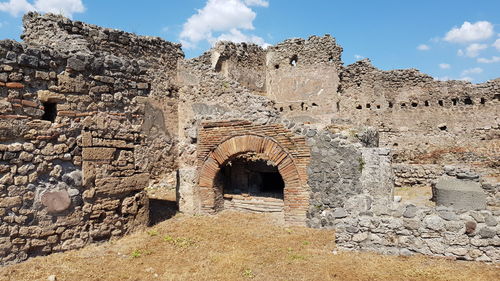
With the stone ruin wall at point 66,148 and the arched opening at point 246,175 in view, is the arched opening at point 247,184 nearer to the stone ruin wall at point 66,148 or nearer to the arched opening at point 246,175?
the arched opening at point 246,175

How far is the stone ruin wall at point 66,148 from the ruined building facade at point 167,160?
19mm

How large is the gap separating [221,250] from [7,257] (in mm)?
3355

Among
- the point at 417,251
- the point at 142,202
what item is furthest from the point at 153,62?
the point at 417,251

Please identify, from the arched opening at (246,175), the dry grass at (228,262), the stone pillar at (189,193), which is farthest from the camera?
the arched opening at (246,175)

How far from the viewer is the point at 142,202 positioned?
7562 millimetres

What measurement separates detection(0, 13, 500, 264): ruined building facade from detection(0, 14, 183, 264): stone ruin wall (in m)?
0.02

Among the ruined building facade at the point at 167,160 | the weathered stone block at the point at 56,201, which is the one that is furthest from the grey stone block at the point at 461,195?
the weathered stone block at the point at 56,201

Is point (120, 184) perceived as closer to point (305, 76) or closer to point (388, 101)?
point (305, 76)

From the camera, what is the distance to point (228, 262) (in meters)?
6.14

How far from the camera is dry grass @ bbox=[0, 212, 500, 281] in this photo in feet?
18.0

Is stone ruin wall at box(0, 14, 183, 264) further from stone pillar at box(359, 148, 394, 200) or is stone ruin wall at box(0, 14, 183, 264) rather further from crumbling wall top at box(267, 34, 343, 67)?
crumbling wall top at box(267, 34, 343, 67)

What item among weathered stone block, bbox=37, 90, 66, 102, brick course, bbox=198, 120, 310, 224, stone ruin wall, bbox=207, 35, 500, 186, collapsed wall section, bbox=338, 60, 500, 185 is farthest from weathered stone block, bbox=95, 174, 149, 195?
collapsed wall section, bbox=338, 60, 500, 185

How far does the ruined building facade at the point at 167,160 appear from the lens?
5930 millimetres

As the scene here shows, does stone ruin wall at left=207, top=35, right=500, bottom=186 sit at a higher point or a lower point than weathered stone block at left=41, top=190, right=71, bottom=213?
higher
